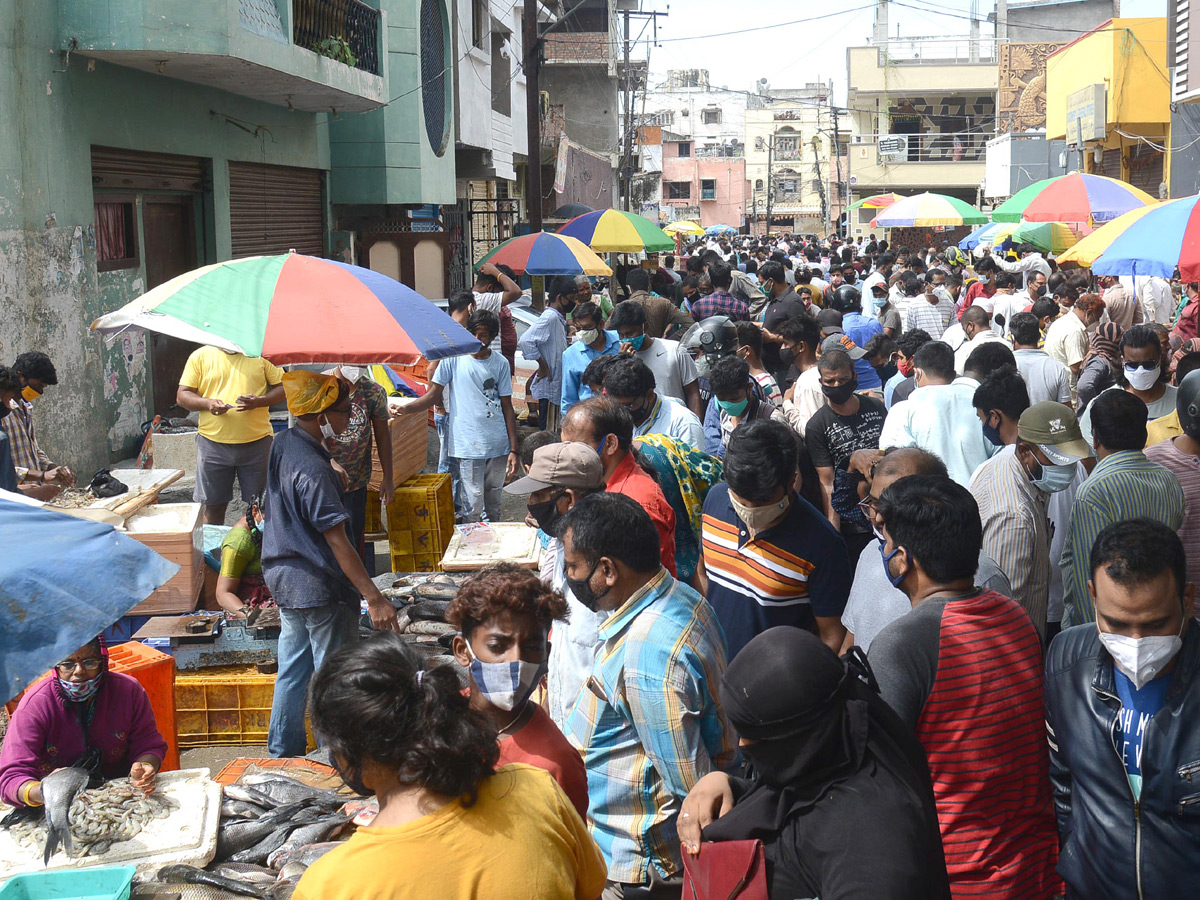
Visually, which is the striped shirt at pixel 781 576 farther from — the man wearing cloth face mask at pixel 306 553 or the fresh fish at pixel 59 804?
the fresh fish at pixel 59 804

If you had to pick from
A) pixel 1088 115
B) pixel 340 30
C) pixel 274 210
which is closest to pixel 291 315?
pixel 340 30

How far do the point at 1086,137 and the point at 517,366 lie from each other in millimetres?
13370

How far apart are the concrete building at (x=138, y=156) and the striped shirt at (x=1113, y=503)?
25.4 ft

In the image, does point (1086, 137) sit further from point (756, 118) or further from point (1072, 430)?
point (756, 118)

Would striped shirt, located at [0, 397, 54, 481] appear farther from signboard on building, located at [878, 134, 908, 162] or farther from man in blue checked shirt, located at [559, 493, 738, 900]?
signboard on building, located at [878, 134, 908, 162]

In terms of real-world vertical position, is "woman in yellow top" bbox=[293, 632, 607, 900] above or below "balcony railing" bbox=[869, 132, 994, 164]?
below

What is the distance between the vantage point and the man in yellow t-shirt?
7.99 metres

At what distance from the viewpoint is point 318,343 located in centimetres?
548

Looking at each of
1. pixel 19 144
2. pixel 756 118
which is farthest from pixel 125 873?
pixel 756 118

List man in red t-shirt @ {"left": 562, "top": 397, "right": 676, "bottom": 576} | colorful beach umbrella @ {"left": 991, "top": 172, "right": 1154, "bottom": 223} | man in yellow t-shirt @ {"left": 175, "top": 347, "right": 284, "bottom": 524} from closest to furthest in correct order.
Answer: man in red t-shirt @ {"left": 562, "top": 397, "right": 676, "bottom": 576}, man in yellow t-shirt @ {"left": 175, "top": 347, "right": 284, "bottom": 524}, colorful beach umbrella @ {"left": 991, "top": 172, "right": 1154, "bottom": 223}

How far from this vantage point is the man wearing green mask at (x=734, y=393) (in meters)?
6.25

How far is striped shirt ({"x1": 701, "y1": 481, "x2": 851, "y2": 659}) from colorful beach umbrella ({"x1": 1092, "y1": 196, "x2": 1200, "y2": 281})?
3.95 m

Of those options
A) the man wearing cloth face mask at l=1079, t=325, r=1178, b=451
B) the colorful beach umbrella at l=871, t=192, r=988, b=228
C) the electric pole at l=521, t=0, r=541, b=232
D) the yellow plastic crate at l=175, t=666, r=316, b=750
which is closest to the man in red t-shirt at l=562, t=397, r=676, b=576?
the yellow plastic crate at l=175, t=666, r=316, b=750

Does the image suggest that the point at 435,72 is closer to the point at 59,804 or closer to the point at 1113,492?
the point at 1113,492
